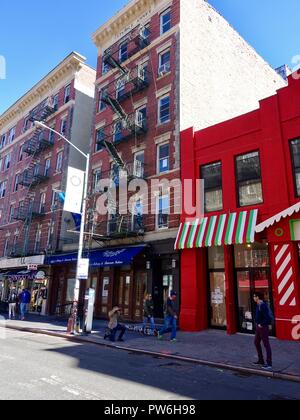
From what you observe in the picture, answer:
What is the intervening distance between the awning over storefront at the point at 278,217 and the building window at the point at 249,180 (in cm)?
162

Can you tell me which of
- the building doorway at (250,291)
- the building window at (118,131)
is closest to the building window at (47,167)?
the building window at (118,131)

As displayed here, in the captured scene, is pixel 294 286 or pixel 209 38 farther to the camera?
pixel 209 38

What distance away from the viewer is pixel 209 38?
2392cm

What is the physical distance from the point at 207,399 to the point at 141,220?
13.8 m

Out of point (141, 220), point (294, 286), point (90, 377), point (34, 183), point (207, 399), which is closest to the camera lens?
point (207, 399)

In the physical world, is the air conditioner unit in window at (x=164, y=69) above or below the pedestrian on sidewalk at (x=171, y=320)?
above

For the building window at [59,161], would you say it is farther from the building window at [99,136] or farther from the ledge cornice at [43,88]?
the ledge cornice at [43,88]

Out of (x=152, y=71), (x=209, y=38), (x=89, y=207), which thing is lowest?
(x=89, y=207)

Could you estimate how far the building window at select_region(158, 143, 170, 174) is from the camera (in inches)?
757

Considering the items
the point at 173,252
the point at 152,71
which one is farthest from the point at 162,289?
the point at 152,71

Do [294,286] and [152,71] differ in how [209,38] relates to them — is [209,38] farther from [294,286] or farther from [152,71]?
[294,286]

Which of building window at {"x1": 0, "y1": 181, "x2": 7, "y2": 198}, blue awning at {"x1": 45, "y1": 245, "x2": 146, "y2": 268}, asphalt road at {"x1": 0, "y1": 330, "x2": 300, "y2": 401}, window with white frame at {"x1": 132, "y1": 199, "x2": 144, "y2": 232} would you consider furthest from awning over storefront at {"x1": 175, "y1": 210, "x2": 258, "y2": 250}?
building window at {"x1": 0, "y1": 181, "x2": 7, "y2": 198}

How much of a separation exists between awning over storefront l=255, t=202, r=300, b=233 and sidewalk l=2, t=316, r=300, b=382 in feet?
13.9

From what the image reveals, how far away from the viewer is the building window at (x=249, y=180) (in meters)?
14.6
